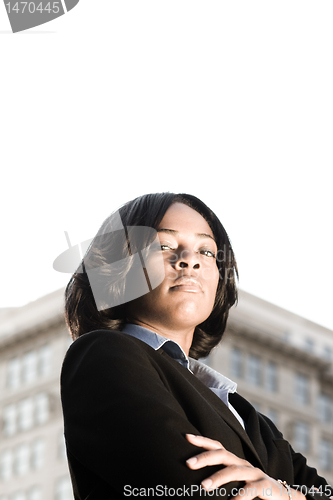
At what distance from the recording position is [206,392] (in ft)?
7.01

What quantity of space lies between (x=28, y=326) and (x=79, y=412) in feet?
172

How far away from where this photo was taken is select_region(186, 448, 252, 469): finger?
5.67 ft

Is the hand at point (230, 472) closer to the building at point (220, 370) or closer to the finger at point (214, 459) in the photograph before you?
the finger at point (214, 459)

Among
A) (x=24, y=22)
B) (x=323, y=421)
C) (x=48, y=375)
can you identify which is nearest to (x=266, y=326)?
(x=323, y=421)

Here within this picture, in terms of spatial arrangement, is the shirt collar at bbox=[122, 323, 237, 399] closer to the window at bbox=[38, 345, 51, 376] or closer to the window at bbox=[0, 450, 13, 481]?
the window at bbox=[0, 450, 13, 481]

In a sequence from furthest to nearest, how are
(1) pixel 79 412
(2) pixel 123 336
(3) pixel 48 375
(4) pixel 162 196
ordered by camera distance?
(3) pixel 48 375, (4) pixel 162 196, (2) pixel 123 336, (1) pixel 79 412

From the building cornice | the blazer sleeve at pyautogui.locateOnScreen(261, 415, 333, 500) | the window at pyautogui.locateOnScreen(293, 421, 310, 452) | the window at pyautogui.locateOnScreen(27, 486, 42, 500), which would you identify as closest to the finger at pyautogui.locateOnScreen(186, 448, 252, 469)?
the blazer sleeve at pyautogui.locateOnScreen(261, 415, 333, 500)

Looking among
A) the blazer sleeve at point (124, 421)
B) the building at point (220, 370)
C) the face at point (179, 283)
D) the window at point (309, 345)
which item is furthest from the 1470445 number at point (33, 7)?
the window at point (309, 345)

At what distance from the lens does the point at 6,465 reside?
47.6m

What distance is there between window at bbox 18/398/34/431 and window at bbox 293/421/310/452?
65.0 ft

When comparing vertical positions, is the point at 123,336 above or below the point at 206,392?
above

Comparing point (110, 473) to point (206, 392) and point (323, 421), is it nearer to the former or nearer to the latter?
point (206, 392)

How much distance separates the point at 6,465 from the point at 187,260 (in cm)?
4905

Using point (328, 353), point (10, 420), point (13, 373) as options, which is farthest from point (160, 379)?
point (328, 353)
